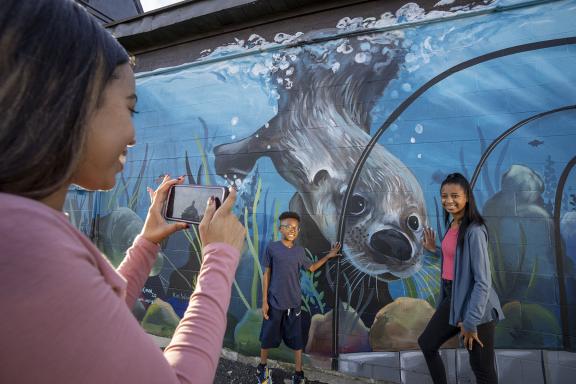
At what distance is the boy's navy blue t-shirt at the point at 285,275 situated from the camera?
3.19 metres

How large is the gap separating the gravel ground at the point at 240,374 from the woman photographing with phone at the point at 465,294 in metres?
1.35

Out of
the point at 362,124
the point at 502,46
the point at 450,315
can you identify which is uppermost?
the point at 502,46

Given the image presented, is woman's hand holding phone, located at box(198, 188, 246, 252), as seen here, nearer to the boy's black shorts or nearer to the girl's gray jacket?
the girl's gray jacket

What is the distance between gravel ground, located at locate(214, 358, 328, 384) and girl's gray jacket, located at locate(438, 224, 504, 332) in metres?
1.62

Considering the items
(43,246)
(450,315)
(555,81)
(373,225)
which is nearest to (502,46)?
(555,81)

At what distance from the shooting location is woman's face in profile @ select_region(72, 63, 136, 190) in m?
0.65

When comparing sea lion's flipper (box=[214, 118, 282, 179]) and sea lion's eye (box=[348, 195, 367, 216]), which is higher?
sea lion's flipper (box=[214, 118, 282, 179])

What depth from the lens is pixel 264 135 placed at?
3855 millimetres

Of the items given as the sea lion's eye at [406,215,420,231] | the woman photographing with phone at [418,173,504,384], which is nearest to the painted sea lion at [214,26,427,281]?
the sea lion's eye at [406,215,420,231]

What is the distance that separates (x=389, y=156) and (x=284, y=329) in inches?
78.2

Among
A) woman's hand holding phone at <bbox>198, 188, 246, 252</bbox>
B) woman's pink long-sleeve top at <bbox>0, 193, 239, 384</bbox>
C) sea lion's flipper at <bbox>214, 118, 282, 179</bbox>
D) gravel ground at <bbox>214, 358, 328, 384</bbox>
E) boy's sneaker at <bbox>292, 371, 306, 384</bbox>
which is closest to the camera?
woman's pink long-sleeve top at <bbox>0, 193, 239, 384</bbox>

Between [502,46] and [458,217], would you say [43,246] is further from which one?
[502,46]

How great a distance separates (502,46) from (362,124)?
138 centimetres

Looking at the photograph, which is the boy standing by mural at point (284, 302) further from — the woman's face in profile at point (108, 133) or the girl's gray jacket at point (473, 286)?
the woman's face in profile at point (108, 133)
